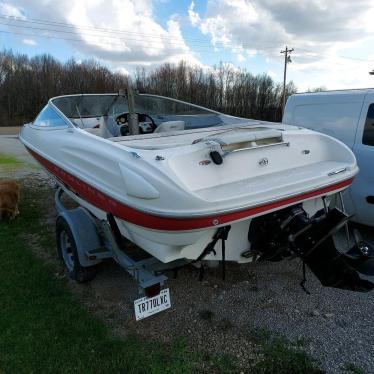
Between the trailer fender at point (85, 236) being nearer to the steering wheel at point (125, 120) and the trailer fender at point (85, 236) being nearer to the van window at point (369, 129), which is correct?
the steering wheel at point (125, 120)

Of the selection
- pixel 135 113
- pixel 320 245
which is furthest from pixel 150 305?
pixel 135 113

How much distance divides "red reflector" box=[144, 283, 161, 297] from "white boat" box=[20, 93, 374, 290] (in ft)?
0.99

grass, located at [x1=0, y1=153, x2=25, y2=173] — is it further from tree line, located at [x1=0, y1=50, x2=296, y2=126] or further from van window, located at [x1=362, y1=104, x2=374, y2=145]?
tree line, located at [x1=0, y1=50, x2=296, y2=126]

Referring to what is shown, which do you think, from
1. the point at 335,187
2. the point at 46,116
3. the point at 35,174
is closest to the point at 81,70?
the point at 35,174

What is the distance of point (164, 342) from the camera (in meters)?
2.79

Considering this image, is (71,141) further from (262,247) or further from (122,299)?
(262,247)

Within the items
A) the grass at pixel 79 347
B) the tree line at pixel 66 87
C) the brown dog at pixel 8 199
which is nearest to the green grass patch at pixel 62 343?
the grass at pixel 79 347

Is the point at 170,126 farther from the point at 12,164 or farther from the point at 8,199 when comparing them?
the point at 12,164

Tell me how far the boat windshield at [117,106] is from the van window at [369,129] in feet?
6.42

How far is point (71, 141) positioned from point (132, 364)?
2049mm

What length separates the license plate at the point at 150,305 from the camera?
8.68 feet

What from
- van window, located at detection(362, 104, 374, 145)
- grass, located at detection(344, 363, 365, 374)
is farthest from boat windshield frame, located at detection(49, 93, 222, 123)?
grass, located at detection(344, 363, 365, 374)

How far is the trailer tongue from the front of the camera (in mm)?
2686

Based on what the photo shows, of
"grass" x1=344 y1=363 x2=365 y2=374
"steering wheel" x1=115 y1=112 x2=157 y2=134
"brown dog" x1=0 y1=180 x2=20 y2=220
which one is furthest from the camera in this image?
"brown dog" x1=0 y1=180 x2=20 y2=220
